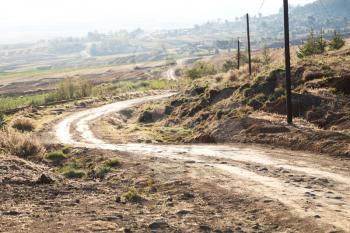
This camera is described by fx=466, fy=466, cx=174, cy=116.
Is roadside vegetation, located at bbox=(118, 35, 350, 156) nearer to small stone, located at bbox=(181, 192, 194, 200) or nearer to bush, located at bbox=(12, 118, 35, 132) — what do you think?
small stone, located at bbox=(181, 192, 194, 200)

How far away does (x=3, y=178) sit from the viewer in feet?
60.6

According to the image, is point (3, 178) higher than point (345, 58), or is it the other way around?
point (345, 58)

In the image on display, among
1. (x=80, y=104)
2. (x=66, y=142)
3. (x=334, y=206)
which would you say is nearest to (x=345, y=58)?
(x=66, y=142)

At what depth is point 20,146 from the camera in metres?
27.9

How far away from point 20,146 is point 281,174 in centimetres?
1602

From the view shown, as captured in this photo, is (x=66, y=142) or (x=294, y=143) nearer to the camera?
(x=294, y=143)

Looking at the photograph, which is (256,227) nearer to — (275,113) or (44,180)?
(44,180)

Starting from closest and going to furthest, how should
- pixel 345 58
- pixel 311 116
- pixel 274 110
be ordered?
1. pixel 311 116
2. pixel 274 110
3. pixel 345 58

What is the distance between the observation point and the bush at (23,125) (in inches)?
1902

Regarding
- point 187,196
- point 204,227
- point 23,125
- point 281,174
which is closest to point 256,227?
point 204,227

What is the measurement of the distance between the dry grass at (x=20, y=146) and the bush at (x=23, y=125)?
19445 millimetres

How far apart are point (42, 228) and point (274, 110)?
24.6 m

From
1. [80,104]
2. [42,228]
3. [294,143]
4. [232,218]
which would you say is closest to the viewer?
[42,228]

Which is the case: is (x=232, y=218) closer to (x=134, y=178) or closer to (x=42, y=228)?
(x=42, y=228)
